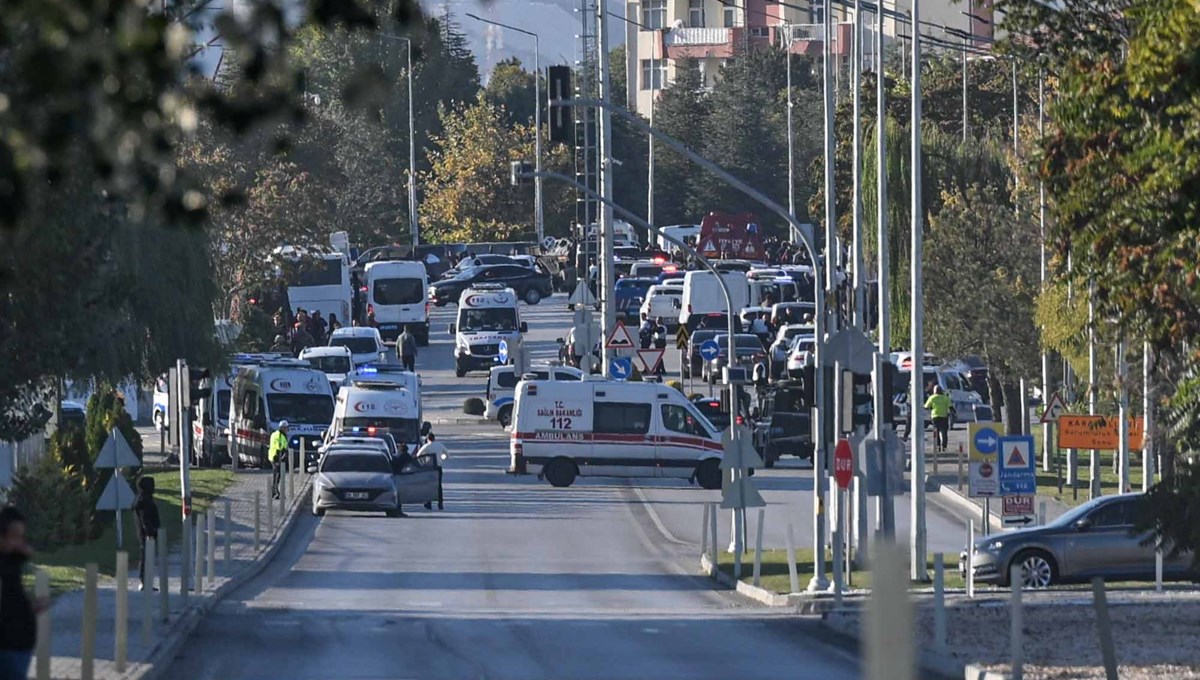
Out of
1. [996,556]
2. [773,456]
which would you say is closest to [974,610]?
[996,556]

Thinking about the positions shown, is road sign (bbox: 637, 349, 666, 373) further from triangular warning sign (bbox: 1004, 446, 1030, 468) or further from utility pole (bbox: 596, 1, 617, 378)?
triangular warning sign (bbox: 1004, 446, 1030, 468)

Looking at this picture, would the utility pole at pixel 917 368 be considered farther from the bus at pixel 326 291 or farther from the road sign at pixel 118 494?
the bus at pixel 326 291

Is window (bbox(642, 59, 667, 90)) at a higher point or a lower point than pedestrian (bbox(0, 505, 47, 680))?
higher

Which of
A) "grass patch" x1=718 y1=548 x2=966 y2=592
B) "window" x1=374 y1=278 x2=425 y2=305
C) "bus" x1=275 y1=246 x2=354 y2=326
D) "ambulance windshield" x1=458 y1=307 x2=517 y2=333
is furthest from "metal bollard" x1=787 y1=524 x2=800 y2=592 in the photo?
"window" x1=374 y1=278 x2=425 y2=305

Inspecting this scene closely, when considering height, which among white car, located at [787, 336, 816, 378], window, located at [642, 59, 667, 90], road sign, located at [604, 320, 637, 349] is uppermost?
window, located at [642, 59, 667, 90]

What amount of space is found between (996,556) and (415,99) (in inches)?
4293

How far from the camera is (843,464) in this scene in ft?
89.2

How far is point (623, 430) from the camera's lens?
4591cm

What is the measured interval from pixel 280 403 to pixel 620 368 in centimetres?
829

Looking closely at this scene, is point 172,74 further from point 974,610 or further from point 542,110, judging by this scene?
point 542,110

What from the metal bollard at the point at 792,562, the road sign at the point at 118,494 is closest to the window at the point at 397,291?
the metal bollard at the point at 792,562

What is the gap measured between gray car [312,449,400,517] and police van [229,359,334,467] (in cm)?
1000

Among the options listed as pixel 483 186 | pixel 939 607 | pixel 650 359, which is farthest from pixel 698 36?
pixel 939 607

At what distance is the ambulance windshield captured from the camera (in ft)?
234
